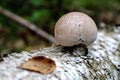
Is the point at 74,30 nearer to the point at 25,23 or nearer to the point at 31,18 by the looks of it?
the point at 25,23

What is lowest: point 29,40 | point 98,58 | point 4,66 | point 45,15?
point 4,66

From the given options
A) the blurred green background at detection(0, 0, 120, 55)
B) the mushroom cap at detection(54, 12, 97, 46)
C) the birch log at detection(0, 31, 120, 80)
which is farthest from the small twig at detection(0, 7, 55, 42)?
the mushroom cap at detection(54, 12, 97, 46)

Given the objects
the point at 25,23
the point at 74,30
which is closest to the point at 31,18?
the point at 25,23

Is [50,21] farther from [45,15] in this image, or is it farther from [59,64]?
[59,64]

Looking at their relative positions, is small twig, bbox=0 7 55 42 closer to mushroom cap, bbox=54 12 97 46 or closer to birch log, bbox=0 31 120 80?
birch log, bbox=0 31 120 80

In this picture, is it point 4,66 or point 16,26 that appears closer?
point 4,66

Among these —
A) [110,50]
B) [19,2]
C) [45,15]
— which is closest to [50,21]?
[45,15]
